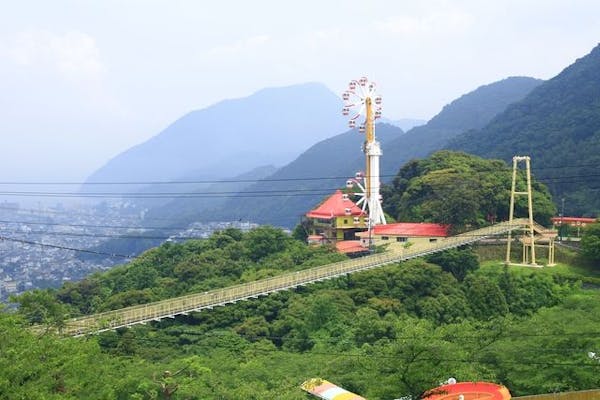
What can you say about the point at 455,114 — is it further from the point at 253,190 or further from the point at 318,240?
the point at 318,240

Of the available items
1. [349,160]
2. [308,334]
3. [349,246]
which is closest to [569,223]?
[349,246]

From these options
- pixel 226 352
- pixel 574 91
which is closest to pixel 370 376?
pixel 226 352

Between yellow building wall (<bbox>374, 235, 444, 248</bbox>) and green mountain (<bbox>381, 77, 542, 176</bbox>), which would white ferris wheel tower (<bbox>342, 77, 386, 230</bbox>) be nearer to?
yellow building wall (<bbox>374, 235, 444, 248</bbox>)

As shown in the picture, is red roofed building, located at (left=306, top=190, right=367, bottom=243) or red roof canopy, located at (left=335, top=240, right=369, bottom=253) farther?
red roofed building, located at (left=306, top=190, right=367, bottom=243)

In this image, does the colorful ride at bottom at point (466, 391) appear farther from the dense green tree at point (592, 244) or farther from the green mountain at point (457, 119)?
the green mountain at point (457, 119)

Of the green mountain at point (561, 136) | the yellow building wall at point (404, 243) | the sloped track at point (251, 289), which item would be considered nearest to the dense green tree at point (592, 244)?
the sloped track at point (251, 289)

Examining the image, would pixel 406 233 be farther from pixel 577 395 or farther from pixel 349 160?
pixel 349 160

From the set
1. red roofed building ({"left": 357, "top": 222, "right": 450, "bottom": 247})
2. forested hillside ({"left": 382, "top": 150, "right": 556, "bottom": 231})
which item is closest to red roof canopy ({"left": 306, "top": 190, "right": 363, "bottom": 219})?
red roofed building ({"left": 357, "top": 222, "right": 450, "bottom": 247})
